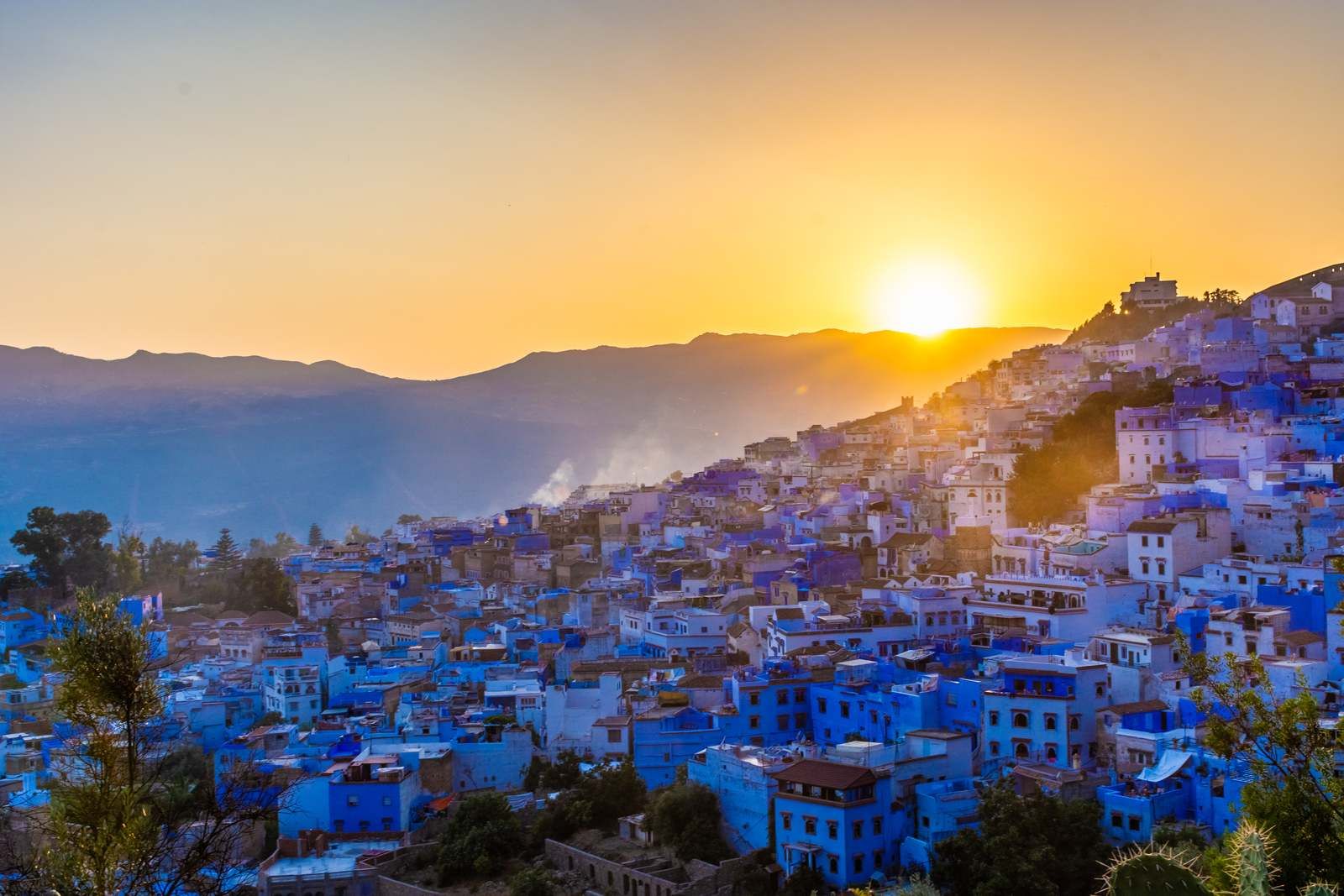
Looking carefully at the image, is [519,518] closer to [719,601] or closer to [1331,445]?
[719,601]

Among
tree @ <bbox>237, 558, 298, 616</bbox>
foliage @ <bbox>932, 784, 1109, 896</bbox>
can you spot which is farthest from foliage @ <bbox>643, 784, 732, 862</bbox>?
tree @ <bbox>237, 558, 298, 616</bbox>

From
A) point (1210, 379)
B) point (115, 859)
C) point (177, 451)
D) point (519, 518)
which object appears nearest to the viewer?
point (115, 859)

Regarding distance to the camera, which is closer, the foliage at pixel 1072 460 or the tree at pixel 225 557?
the foliage at pixel 1072 460

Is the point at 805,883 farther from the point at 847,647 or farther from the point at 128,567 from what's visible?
the point at 128,567

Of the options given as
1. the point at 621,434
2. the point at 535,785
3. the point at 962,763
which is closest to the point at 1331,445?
the point at 962,763

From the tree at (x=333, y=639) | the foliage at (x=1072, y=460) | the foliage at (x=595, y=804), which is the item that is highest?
the foliage at (x=1072, y=460)

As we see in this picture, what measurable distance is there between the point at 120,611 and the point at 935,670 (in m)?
12.4

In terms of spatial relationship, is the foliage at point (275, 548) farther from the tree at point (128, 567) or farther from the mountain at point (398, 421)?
the mountain at point (398, 421)

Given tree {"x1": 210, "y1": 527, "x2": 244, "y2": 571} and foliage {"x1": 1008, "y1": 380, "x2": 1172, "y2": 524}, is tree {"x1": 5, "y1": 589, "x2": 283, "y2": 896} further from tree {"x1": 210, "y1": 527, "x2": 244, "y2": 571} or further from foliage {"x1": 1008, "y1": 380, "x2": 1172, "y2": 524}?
tree {"x1": 210, "y1": 527, "x2": 244, "y2": 571}

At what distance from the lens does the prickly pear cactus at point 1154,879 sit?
4816mm

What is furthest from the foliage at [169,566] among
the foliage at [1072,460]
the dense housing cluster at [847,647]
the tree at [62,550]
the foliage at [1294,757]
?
the foliage at [1294,757]

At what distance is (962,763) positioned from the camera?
1518cm

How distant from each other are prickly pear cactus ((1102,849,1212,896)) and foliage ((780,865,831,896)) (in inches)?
376

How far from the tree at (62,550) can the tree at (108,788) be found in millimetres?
29446
